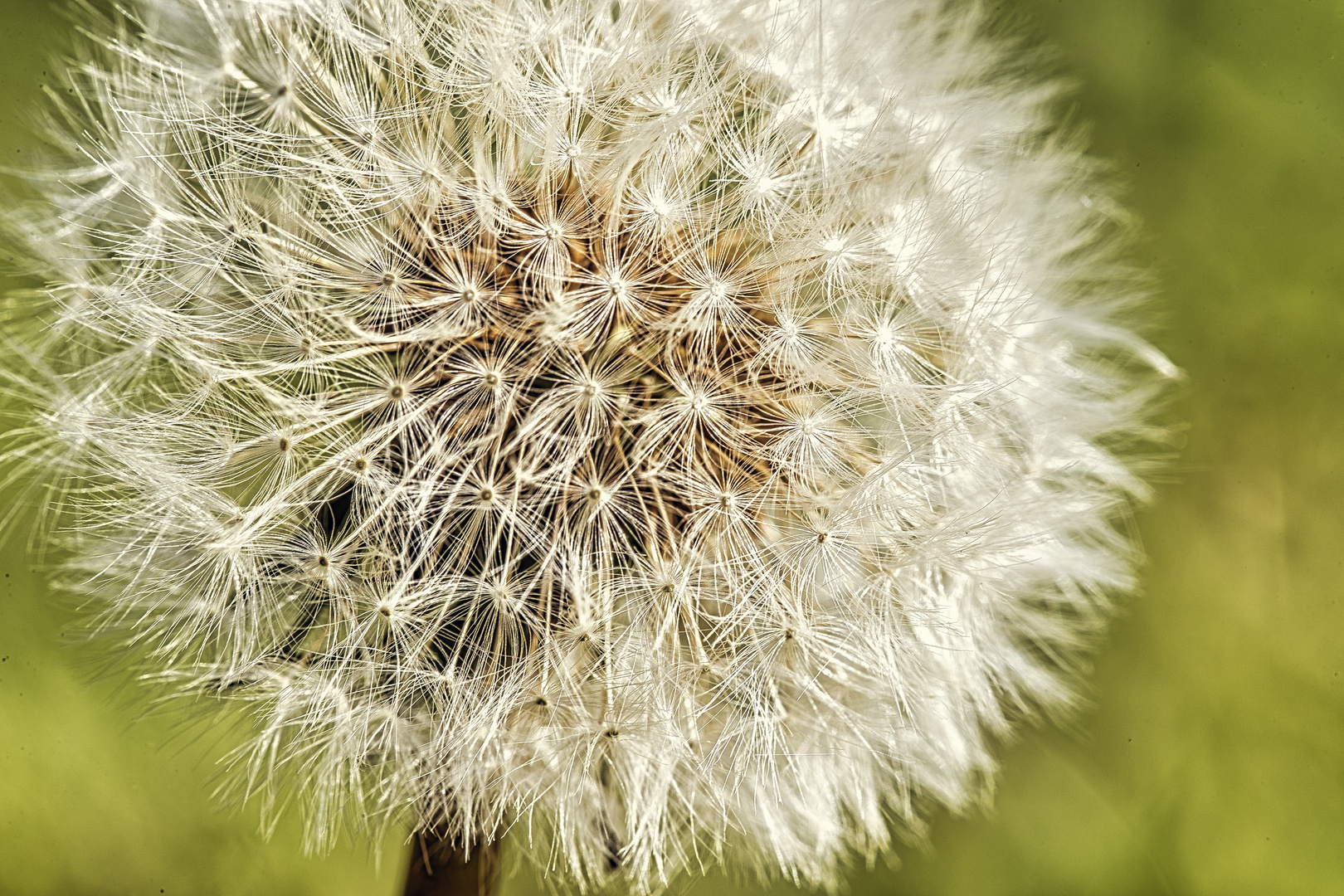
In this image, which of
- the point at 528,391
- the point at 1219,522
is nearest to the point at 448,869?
the point at 528,391

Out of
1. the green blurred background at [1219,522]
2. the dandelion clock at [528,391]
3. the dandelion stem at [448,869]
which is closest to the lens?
the dandelion clock at [528,391]

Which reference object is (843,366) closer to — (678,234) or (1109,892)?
(678,234)

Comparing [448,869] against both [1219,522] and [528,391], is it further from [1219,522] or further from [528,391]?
[1219,522]

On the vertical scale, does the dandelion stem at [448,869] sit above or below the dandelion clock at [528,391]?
below

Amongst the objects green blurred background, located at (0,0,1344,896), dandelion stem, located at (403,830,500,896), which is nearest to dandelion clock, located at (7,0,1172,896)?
dandelion stem, located at (403,830,500,896)

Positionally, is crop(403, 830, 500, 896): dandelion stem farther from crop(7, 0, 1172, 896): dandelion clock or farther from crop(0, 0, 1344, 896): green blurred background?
crop(0, 0, 1344, 896): green blurred background

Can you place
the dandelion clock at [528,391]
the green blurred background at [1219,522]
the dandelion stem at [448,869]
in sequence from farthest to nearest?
the green blurred background at [1219,522] < the dandelion stem at [448,869] < the dandelion clock at [528,391]

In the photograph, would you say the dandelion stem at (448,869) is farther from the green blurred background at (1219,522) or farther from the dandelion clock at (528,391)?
the green blurred background at (1219,522)

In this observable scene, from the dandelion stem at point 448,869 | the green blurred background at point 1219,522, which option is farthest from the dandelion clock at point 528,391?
the green blurred background at point 1219,522
